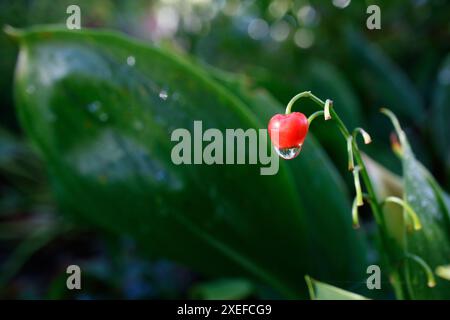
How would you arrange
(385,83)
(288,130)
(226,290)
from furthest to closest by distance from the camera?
(385,83) → (226,290) → (288,130)

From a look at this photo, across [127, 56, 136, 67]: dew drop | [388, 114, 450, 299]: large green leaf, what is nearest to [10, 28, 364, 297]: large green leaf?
[127, 56, 136, 67]: dew drop

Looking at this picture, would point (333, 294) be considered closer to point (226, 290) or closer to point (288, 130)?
point (288, 130)

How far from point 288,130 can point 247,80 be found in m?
0.34

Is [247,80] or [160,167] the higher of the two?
[247,80]

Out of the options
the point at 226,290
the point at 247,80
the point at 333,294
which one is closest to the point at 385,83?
the point at 247,80

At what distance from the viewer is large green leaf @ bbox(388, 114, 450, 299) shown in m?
0.33

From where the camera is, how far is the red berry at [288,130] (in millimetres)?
260

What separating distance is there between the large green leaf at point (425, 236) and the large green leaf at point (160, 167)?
106mm

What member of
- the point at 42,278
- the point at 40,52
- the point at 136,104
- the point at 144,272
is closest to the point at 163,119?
the point at 136,104

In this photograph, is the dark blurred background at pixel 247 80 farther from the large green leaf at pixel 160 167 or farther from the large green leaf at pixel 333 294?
the large green leaf at pixel 333 294

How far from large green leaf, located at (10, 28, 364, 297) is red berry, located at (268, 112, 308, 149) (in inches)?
5.2

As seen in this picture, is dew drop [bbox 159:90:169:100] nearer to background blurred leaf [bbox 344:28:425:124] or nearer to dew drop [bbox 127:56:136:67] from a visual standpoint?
dew drop [bbox 127:56:136:67]

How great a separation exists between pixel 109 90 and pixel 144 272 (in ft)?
1.43

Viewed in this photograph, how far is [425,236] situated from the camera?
33 centimetres
